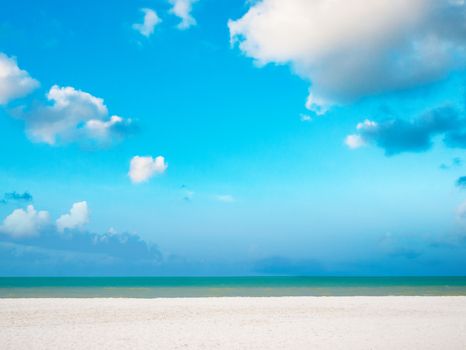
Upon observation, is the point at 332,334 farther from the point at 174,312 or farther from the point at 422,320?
the point at 174,312

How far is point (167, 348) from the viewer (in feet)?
42.2

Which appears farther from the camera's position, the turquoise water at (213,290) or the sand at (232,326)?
the turquoise water at (213,290)

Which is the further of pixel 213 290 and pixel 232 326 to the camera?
pixel 213 290

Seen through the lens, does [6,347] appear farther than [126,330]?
No

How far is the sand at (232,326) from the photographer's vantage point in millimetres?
13625

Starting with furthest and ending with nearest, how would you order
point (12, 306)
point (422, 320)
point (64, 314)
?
point (12, 306)
point (64, 314)
point (422, 320)

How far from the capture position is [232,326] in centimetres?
1719

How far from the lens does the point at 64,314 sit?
2117 cm

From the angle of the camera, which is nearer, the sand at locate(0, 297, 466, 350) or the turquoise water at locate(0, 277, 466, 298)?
the sand at locate(0, 297, 466, 350)

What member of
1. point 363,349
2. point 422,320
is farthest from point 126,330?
point 422,320

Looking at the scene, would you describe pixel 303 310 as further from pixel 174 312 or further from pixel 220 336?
pixel 220 336

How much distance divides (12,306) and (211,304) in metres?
11.0

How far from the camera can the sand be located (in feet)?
44.7

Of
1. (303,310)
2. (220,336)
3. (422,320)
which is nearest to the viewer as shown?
(220,336)
